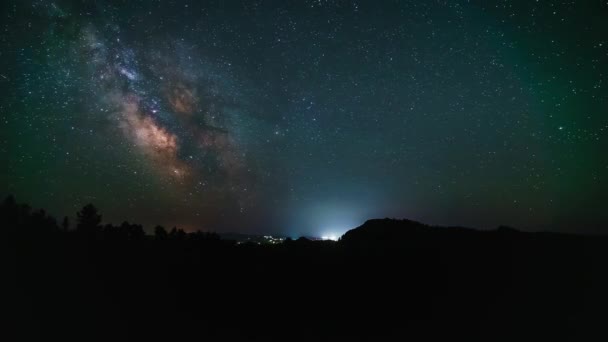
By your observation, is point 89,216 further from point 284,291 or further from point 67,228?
point 284,291

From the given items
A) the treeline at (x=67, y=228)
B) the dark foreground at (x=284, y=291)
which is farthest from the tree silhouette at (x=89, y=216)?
the dark foreground at (x=284, y=291)

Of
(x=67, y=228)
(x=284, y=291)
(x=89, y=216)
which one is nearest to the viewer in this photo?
(x=284, y=291)

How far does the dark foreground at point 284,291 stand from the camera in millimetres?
11430

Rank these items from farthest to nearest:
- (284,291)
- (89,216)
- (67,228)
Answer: (89,216) → (67,228) → (284,291)

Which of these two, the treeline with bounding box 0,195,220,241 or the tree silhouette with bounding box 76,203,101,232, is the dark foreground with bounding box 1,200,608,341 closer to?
the treeline with bounding box 0,195,220,241

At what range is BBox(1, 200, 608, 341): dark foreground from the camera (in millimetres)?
11430

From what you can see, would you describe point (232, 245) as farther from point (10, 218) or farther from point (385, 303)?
point (10, 218)

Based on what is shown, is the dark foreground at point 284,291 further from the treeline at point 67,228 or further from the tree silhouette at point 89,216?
the tree silhouette at point 89,216

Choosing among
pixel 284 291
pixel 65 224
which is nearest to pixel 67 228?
pixel 65 224

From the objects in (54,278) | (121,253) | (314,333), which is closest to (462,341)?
(314,333)

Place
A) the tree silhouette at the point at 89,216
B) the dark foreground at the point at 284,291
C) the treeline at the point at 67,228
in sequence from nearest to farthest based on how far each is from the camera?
the dark foreground at the point at 284,291 → the treeline at the point at 67,228 → the tree silhouette at the point at 89,216

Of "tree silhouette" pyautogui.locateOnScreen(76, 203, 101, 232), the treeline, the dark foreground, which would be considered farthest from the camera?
"tree silhouette" pyautogui.locateOnScreen(76, 203, 101, 232)

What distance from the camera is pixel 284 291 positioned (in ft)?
44.8

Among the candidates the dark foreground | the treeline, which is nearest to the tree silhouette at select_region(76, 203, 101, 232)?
the treeline
